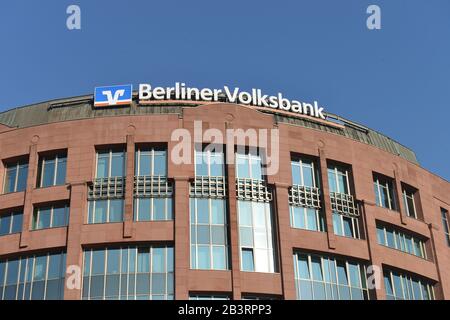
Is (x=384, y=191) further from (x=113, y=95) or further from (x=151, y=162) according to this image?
(x=113, y=95)

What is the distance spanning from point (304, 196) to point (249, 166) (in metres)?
4.48

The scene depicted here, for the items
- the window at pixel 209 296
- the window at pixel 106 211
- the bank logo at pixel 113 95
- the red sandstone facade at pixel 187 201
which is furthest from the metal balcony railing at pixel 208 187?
the bank logo at pixel 113 95

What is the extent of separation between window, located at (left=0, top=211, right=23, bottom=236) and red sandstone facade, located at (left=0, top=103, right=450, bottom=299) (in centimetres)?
74

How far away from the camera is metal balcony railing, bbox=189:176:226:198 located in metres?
49.9

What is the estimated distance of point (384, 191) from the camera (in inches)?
2242

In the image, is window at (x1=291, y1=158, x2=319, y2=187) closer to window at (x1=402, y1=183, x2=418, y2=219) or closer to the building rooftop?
the building rooftop

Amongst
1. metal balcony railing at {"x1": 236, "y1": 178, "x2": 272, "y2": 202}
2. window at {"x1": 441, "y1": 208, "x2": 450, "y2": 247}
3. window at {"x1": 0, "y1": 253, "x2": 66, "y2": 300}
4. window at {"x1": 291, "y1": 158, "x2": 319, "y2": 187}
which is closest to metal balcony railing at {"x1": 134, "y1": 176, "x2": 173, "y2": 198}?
metal balcony railing at {"x1": 236, "y1": 178, "x2": 272, "y2": 202}

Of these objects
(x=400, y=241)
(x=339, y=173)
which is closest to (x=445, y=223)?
(x=400, y=241)

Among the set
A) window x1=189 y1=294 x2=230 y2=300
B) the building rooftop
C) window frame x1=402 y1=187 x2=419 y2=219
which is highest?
the building rooftop

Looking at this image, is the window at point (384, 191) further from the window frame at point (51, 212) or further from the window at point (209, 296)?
the window frame at point (51, 212)

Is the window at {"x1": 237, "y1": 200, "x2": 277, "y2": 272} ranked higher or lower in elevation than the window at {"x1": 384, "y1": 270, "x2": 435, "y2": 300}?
higher

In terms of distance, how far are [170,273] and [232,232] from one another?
4.90m

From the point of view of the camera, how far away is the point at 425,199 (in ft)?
193

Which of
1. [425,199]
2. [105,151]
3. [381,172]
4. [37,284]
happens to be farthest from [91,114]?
[425,199]
